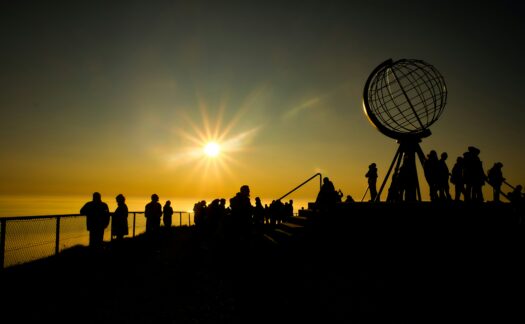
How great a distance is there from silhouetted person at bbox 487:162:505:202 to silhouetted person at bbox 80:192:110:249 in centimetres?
1319

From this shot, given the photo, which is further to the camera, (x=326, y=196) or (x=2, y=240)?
(x=326, y=196)

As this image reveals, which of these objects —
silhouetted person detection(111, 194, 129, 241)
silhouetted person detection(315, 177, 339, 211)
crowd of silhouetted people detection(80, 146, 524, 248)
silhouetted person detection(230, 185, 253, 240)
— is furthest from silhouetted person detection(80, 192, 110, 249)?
silhouetted person detection(315, 177, 339, 211)

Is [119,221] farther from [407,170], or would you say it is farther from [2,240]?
[407,170]

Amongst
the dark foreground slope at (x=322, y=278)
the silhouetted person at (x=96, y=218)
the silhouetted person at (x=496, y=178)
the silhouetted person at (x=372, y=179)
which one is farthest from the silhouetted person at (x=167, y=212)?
the silhouetted person at (x=496, y=178)

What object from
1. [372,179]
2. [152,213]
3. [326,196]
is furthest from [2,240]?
[372,179]

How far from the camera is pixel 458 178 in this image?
11.2 metres

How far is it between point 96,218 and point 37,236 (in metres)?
1.81

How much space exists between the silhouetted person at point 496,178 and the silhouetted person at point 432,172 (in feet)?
7.81

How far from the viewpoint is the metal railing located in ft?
20.7

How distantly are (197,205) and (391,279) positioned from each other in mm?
9755

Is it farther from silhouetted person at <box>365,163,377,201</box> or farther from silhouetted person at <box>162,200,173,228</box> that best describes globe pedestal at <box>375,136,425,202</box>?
silhouetted person at <box>162,200,173,228</box>

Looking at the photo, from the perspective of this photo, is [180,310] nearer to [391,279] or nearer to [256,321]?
[256,321]

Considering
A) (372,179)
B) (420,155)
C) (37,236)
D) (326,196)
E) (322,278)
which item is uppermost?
(420,155)

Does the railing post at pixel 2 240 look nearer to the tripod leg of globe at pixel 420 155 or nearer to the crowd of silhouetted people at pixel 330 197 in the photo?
the crowd of silhouetted people at pixel 330 197
